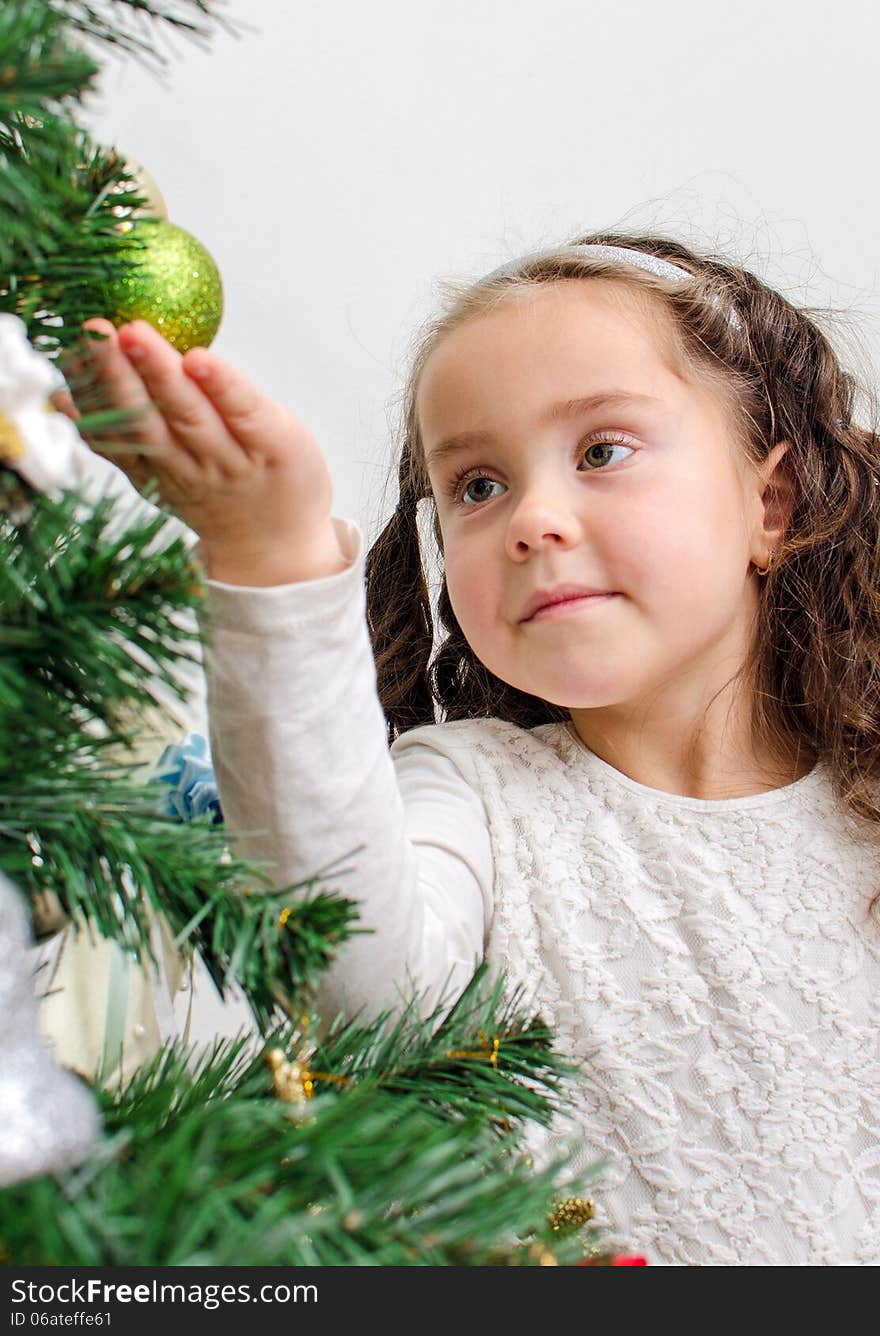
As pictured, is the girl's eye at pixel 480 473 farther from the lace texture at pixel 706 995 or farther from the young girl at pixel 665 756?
the lace texture at pixel 706 995

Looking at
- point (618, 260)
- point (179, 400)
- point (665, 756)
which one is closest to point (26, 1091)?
point (179, 400)

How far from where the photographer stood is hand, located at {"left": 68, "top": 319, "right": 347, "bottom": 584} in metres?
0.35

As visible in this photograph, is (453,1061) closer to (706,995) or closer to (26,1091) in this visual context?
(26,1091)

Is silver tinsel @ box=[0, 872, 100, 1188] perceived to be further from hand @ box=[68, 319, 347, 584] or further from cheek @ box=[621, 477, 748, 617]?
cheek @ box=[621, 477, 748, 617]

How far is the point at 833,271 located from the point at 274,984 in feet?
3.95

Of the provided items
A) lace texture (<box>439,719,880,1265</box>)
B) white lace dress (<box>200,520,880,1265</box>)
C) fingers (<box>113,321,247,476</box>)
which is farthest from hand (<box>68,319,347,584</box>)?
lace texture (<box>439,719,880,1265</box>)

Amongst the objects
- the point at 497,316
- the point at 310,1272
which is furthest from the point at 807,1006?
the point at 310,1272

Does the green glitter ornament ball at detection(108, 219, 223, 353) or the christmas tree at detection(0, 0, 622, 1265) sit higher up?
the green glitter ornament ball at detection(108, 219, 223, 353)

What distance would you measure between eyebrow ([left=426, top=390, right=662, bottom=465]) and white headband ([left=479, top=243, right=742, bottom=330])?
0.49 feet

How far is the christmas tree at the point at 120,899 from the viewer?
249 mm

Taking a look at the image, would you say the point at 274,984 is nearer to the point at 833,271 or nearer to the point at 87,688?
the point at 87,688

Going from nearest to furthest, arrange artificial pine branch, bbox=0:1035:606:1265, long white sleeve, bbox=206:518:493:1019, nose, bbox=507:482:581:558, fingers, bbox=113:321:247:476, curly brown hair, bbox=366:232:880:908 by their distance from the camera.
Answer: artificial pine branch, bbox=0:1035:606:1265 < fingers, bbox=113:321:247:476 < long white sleeve, bbox=206:518:493:1019 < nose, bbox=507:482:581:558 < curly brown hair, bbox=366:232:880:908

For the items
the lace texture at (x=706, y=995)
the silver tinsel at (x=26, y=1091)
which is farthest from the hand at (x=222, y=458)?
the lace texture at (x=706, y=995)

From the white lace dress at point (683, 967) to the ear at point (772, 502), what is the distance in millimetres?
161
